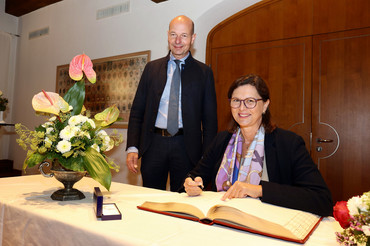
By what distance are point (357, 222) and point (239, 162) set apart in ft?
3.26

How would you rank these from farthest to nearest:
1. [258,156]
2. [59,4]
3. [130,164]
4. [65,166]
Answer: [59,4] → [130,164] → [258,156] → [65,166]

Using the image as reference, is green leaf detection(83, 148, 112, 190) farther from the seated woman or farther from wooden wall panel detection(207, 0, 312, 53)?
wooden wall panel detection(207, 0, 312, 53)

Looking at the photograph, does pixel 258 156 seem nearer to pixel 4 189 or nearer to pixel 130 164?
pixel 130 164

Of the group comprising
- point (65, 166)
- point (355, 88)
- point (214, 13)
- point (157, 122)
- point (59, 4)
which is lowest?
point (65, 166)

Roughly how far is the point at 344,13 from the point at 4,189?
333cm

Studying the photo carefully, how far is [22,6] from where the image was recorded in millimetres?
5730

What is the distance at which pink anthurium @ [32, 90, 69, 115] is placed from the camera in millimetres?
1250

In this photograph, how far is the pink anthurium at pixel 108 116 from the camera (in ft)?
4.63

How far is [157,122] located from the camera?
7.72 ft

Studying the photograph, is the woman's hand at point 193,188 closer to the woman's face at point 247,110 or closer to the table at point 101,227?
the table at point 101,227

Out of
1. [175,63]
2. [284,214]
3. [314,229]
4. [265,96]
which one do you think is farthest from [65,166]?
[175,63]

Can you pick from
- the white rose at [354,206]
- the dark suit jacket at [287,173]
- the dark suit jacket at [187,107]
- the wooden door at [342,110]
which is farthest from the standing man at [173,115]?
the white rose at [354,206]

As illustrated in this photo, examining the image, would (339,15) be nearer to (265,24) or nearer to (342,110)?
(265,24)

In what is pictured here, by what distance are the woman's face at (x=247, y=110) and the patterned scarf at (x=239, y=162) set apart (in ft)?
0.28
